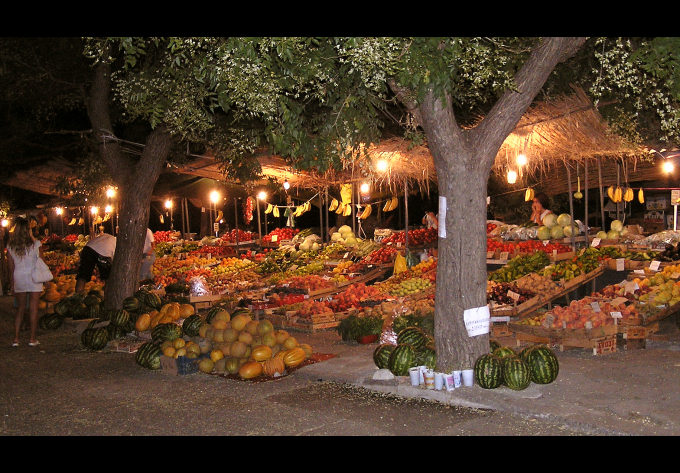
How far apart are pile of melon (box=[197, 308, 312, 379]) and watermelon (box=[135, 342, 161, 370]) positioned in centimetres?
58

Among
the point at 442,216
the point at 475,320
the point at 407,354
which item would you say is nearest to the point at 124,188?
the point at 407,354

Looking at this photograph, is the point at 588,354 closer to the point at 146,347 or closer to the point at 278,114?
the point at 278,114

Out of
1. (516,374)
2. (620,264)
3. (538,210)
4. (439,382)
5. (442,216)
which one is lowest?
(439,382)

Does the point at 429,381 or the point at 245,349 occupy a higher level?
the point at 245,349

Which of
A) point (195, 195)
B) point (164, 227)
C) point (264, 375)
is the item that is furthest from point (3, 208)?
point (264, 375)

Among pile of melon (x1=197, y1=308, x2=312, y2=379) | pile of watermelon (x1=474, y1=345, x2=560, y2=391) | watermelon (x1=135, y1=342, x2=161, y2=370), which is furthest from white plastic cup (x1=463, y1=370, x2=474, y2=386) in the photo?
watermelon (x1=135, y1=342, x2=161, y2=370)

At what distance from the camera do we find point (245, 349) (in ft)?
27.3

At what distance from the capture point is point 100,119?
1201cm

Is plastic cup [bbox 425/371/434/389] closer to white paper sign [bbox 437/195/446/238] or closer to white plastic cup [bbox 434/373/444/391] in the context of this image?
white plastic cup [bbox 434/373/444/391]

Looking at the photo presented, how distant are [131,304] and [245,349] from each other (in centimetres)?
382

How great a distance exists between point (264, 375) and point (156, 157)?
210 inches

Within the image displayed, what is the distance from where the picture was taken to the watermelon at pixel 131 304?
36.8 ft

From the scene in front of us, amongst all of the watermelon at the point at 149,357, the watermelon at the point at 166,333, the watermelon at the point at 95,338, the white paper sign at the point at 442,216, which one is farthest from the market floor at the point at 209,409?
the white paper sign at the point at 442,216

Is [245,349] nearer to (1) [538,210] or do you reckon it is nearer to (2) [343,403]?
(2) [343,403]
